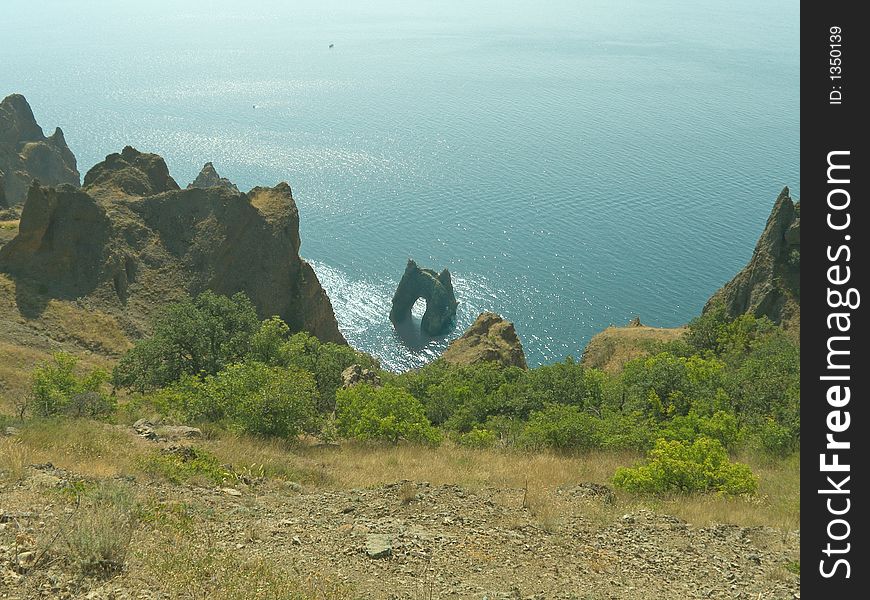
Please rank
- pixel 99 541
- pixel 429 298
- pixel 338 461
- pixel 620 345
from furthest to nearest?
pixel 429 298 → pixel 620 345 → pixel 338 461 → pixel 99 541

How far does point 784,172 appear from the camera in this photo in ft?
420

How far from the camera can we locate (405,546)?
11.8 m

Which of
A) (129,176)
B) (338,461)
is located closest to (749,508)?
(338,461)

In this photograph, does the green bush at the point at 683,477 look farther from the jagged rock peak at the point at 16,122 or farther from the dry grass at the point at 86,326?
the jagged rock peak at the point at 16,122

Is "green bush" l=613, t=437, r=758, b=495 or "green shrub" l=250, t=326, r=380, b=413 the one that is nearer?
"green bush" l=613, t=437, r=758, b=495

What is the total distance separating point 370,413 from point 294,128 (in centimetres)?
15554

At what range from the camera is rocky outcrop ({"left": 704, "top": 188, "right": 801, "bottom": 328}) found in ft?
179

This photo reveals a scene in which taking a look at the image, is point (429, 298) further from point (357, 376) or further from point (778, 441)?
point (778, 441)

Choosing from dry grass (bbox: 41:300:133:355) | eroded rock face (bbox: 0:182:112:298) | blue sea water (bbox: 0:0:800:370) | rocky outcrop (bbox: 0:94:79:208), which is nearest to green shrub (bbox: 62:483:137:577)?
dry grass (bbox: 41:300:133:355)

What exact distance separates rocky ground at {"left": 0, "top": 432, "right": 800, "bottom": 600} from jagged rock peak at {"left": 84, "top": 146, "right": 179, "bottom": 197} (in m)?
46.5

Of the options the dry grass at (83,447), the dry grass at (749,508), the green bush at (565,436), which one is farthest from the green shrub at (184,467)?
the green bush at (565,436)

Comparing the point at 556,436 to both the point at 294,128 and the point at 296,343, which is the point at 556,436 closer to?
the point at 296,343

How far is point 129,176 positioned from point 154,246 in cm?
856

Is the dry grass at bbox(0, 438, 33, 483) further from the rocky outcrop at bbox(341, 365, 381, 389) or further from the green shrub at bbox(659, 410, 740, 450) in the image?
the rocky outcrop at bbox(341, 365, 381, 389)
